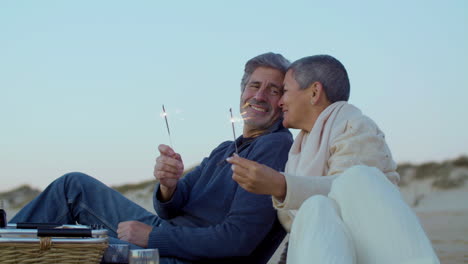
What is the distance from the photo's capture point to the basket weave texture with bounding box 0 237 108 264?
2646 mm

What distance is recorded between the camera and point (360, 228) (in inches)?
95.3

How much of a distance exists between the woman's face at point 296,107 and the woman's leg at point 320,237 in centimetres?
96

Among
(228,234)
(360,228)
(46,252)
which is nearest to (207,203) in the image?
(228,234)

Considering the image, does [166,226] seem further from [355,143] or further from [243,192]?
[355,143]

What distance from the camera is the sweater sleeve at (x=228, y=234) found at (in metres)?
3.29

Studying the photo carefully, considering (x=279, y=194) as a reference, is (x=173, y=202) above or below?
below

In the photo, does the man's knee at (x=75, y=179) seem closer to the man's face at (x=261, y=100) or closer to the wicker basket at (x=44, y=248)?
the man's face at (x=261, y=100)

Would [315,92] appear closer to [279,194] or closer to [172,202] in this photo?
[279,194]

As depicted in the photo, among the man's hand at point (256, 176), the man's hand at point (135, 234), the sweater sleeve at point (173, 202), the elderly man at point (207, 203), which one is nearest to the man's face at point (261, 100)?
the elderly man at point (207, 203)

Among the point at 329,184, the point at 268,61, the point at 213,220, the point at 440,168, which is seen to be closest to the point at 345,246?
the point at 329,184

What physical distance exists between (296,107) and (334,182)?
0.90 meters

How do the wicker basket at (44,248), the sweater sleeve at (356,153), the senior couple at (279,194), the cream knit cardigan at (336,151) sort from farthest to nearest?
the cream knit cardigan at (336,151), the sweater sleeve at (356,153), the wicker basket at (44,248), the senior couple at (279,194)

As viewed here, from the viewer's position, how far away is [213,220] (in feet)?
11.7

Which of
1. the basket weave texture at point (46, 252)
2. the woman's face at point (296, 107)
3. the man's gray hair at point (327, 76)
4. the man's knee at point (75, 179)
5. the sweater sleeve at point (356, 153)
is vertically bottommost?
the man's knee at point (75, 179)
